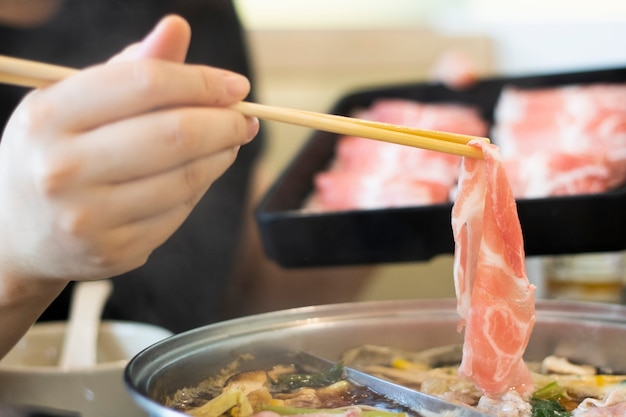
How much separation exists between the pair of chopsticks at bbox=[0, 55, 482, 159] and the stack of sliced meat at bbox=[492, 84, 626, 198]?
0.57 m

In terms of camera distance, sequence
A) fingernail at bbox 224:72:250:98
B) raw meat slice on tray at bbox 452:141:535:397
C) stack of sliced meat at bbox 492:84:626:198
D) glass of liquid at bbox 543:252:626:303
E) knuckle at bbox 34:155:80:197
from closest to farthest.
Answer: knuckle at bbox 34:155:80:197 → fingernail at bbox 224:72:250:98 → raw meat slice on tray at bbox 452:141:535:397 → stack of sliced meat at bbox 492:84:626:198 → glass of liquid at bbox 543:252:626:303

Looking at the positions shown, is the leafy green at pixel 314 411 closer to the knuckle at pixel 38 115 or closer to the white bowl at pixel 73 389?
the white bowl at pixel 73 389

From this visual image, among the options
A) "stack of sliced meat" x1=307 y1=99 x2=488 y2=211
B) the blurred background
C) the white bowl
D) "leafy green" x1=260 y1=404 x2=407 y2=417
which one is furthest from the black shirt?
"leafy green" x1=260 y1=404 x2=407 y2=417

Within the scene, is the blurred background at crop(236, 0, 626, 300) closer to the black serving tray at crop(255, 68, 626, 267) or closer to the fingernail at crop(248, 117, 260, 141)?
the black serving tray at crop(255, 68, 626, 267)

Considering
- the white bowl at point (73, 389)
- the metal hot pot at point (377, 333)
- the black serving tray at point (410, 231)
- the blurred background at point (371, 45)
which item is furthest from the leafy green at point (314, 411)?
the blurred background at point (371, 45)

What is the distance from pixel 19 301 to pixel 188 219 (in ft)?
3.32

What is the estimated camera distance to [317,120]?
2.68 feet

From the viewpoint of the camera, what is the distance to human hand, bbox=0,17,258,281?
70 centimetres

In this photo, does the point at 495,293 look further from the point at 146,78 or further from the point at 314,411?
the point at 146,78

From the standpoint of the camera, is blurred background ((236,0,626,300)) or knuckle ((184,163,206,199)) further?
blurred background ((236,0,626,300))

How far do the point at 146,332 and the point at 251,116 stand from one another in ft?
1.90

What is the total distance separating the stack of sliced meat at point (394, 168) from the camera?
153 centimetres

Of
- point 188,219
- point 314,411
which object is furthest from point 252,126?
point 188,219

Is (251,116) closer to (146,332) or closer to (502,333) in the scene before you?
(502,333)
